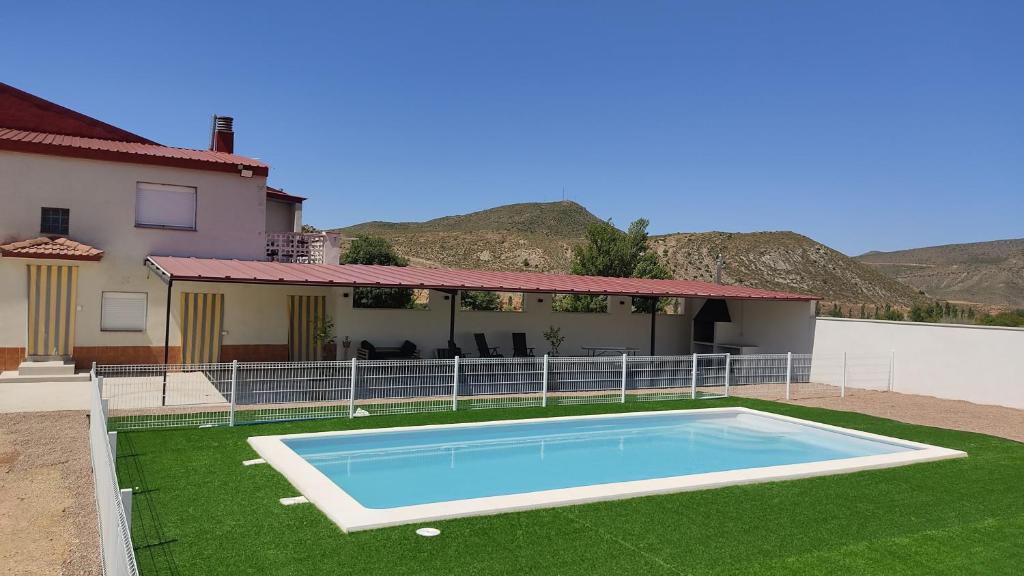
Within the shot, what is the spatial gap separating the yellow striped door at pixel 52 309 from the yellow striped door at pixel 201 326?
8.02 feet

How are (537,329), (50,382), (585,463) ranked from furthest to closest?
1. (537,329)
2. (50,382)
3. (585,463)

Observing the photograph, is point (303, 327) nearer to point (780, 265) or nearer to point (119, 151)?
point (119, 151)

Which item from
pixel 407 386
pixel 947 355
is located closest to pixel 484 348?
pixel 407 386

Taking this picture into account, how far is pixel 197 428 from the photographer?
37.6 feet

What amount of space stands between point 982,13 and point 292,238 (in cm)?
2219

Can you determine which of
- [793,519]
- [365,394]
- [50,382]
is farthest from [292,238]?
[793,519]

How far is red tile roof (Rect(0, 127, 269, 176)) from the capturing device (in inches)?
676

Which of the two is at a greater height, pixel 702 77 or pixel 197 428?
pixel 702 77

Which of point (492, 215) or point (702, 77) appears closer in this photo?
point (702, 77)

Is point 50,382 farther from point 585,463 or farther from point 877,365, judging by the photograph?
point 877,365

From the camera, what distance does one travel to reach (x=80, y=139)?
19.1 meters

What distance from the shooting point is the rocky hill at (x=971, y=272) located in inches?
3179

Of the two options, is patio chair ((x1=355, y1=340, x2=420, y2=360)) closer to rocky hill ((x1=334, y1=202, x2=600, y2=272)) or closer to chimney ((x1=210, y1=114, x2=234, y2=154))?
chimney ((x1=210, y1=114, x2=234, y2=154))

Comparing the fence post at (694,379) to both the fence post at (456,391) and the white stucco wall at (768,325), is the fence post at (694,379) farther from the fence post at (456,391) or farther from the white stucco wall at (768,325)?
the white stucco wall at (768,325)
